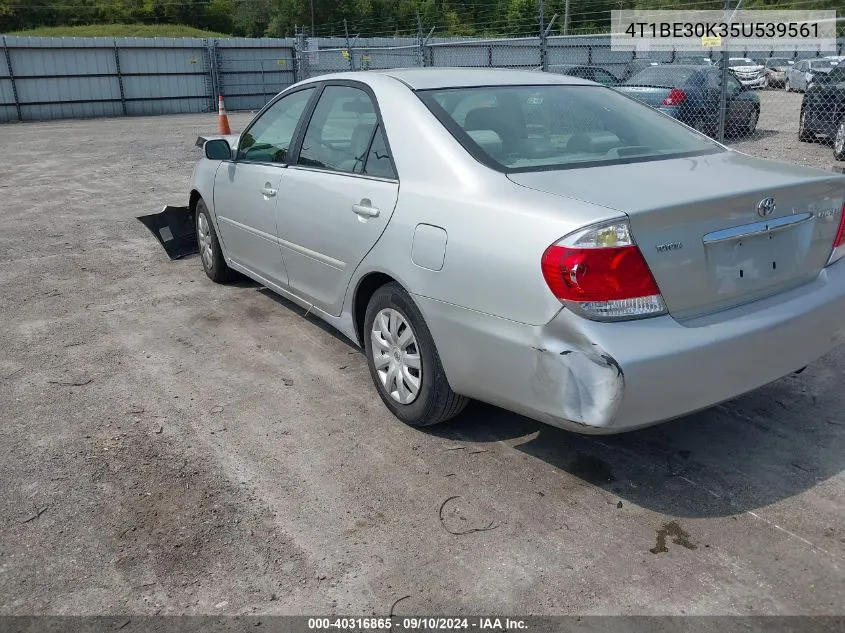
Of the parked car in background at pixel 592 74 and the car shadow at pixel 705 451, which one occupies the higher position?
the parked car in background at pixel 592 74

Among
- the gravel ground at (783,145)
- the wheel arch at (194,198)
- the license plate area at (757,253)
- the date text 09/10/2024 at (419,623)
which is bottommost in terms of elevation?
the date text 09/10/2024 at (419,623)

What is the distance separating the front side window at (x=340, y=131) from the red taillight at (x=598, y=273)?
1.50m

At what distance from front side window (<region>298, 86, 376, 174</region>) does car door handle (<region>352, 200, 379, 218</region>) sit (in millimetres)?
219

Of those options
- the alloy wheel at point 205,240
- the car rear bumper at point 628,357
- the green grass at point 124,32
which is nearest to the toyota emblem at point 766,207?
the car rear bumper at point 628,357

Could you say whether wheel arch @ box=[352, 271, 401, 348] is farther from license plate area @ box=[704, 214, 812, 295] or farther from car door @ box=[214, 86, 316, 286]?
license plate area @ box=[704, 214, 812, 295]

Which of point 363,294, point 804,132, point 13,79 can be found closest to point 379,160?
point 363,294

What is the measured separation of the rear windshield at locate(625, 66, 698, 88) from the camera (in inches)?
532

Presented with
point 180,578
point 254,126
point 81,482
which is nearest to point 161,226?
point 254,126

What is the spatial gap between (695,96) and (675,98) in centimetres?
48

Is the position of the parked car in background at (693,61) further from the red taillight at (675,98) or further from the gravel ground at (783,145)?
the red taillight at (675,98)

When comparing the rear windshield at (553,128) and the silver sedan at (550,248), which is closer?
the silver sedan at (550,248)

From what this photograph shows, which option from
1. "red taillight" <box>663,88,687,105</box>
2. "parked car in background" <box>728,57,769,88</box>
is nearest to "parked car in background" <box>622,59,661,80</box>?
"red taillight" <box>663,88,687,105</box>

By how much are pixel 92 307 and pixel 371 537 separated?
143 inches

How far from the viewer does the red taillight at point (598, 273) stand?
2.66 m
